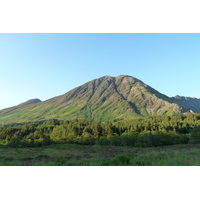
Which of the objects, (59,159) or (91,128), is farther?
(91,128)

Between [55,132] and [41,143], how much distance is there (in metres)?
36.9

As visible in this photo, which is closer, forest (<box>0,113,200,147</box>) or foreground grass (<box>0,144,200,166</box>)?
foreground grass (<box>0,144,200,166</box>)

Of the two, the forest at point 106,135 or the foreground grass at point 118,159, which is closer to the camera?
the foreground grass at point 118,159

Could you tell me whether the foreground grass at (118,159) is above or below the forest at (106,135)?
above

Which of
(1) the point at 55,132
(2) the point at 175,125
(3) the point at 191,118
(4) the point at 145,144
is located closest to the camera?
(4) the point at 145,144

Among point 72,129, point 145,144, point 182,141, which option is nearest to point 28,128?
point 72,129

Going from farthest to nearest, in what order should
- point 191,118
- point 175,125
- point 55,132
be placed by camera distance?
1. point 191,118
2. point 175,125
3. point 55,132

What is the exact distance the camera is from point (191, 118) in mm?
149000

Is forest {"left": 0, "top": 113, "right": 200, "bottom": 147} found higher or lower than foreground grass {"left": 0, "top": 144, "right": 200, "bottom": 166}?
lower

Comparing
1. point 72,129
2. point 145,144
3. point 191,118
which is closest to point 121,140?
point 145,144

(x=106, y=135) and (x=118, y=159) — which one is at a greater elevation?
(x=118, y=159)

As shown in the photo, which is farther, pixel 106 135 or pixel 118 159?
pixel 106 135

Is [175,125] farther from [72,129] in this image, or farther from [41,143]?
[41,143]

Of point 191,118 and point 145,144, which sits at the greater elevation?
point 191,118
